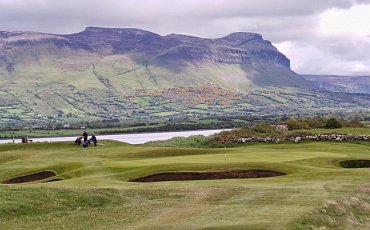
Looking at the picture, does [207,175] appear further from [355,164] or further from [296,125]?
[296,125]

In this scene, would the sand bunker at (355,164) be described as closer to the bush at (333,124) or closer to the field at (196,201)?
the field at (196,201)

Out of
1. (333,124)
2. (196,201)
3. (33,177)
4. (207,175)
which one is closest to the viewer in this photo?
(196,201)

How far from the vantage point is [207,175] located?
51.9 meters

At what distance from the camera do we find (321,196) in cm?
3734

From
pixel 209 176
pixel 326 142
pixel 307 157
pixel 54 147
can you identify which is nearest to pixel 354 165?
pixel 307 157

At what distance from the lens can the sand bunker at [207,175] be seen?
5162cm

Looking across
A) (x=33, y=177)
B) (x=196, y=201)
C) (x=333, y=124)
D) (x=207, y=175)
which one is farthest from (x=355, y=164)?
(x=333, y=124)

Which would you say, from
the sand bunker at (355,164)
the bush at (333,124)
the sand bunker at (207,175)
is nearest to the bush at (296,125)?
the bush at (333,124)

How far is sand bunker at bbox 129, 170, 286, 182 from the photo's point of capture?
51.6 m

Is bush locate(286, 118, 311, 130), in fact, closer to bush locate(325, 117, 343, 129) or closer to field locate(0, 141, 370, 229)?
Answer: bush locate(325, 117, 343, 129)

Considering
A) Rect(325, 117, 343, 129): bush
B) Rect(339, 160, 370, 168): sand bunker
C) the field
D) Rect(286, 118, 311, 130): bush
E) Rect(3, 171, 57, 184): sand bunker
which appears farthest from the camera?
Rect(286, 118, 311, 130): bush

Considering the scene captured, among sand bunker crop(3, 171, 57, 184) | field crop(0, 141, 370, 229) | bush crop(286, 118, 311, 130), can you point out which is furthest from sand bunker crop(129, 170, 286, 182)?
bush crop(286, 118, 311, 130)

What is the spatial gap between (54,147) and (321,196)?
190ft

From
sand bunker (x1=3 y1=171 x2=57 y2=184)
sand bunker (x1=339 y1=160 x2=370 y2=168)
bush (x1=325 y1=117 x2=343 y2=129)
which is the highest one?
bush (x1=325 y1=117 x2=343 y2=129)
